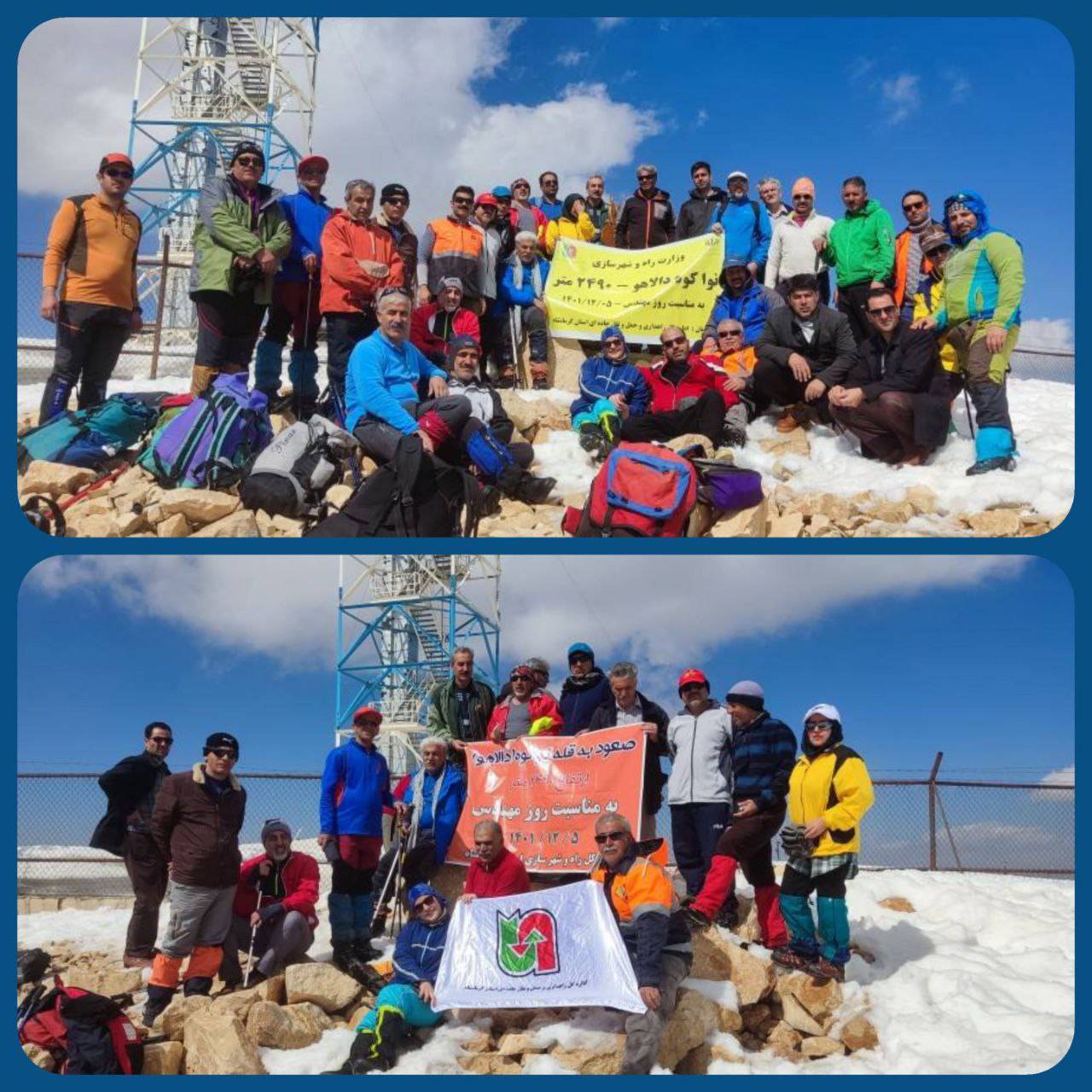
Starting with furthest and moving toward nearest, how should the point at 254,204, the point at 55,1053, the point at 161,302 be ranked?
the point at 161,302 → the point at 254,204 → the point at 55,1053

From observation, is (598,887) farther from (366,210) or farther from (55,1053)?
(366,210)

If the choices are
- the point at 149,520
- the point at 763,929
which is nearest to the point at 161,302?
the point at 149,520

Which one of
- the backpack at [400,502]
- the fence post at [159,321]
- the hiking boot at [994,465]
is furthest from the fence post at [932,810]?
the fence post at [159,321]

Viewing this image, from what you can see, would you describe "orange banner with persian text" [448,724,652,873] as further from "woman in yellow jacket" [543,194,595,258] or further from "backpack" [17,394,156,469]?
"woman in yellow jacket" [543,194,595,258]

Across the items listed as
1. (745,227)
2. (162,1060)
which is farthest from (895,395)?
(162,1060)

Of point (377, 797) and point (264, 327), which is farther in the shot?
point (264, 327)

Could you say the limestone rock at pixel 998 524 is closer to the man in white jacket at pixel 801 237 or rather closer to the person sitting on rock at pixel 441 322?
the man in white jacket at pixel 801 237
